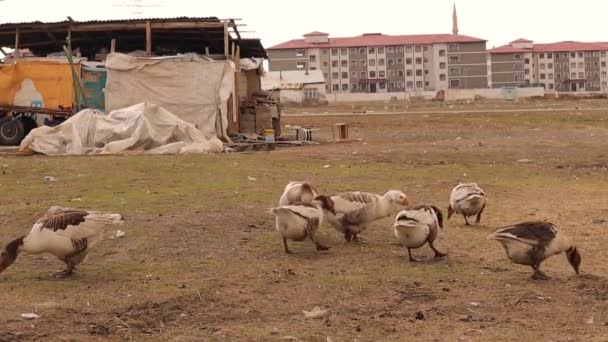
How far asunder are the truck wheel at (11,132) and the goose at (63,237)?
19635mm

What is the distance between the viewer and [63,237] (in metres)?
7.89

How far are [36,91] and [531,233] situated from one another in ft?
73.3

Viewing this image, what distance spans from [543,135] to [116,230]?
20.2 meters

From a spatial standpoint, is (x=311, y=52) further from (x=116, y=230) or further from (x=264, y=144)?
(x=116, y=230)

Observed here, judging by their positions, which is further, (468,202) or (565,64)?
(565,64)

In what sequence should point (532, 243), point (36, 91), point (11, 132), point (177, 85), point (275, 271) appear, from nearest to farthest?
point (532, 243) → point (275, 271) → point (11, 132) → point (36, 91) → point (177, 85)

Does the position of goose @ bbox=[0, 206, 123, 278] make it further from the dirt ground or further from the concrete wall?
the concrete wall

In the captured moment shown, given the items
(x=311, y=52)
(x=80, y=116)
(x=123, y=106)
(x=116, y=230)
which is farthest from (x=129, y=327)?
(x=311, y=52)

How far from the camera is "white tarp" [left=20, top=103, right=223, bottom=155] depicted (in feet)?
74.7

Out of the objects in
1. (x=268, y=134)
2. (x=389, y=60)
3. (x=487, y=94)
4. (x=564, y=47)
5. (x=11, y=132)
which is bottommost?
(x=268, y=134)

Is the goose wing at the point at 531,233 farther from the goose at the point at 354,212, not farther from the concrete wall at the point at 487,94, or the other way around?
the concrete wall at the point at 487,94

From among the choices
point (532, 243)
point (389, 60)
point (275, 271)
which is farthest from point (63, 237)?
point (389, 60)

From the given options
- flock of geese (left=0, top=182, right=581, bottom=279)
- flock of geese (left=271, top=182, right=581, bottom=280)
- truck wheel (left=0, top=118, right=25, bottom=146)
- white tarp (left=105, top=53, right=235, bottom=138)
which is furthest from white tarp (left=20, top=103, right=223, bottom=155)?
flock of geese (left=0, top=182, right=581, bottom=279)

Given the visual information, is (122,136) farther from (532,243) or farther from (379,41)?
(379,41)
